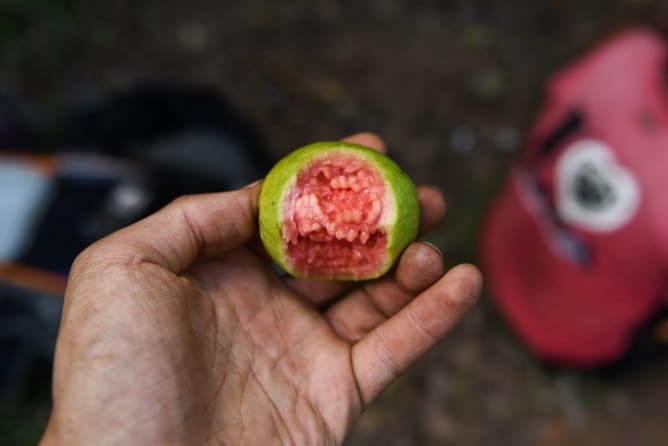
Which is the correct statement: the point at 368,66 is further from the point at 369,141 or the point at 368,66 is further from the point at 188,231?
the point at 188,231

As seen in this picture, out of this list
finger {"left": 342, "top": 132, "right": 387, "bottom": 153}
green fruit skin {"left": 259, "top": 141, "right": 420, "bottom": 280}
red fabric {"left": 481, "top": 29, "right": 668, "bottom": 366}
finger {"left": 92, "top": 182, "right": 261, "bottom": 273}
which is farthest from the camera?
red fabric {"left": 481, "top": 29, "right": 668, "bottom": 366}

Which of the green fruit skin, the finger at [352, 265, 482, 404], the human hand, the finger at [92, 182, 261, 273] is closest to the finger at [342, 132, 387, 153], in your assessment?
the human hand

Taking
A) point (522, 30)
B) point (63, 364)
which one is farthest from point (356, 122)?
point (63, 364)

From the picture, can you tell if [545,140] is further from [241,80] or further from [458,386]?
[241,80]

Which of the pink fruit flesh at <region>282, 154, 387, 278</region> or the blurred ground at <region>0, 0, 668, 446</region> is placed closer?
the pink fruit flesh at <region>282, 154, 387, 278</region>

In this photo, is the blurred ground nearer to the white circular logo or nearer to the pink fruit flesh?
the white circular logo

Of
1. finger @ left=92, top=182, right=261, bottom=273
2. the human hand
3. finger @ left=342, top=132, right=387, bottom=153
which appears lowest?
the human hand
